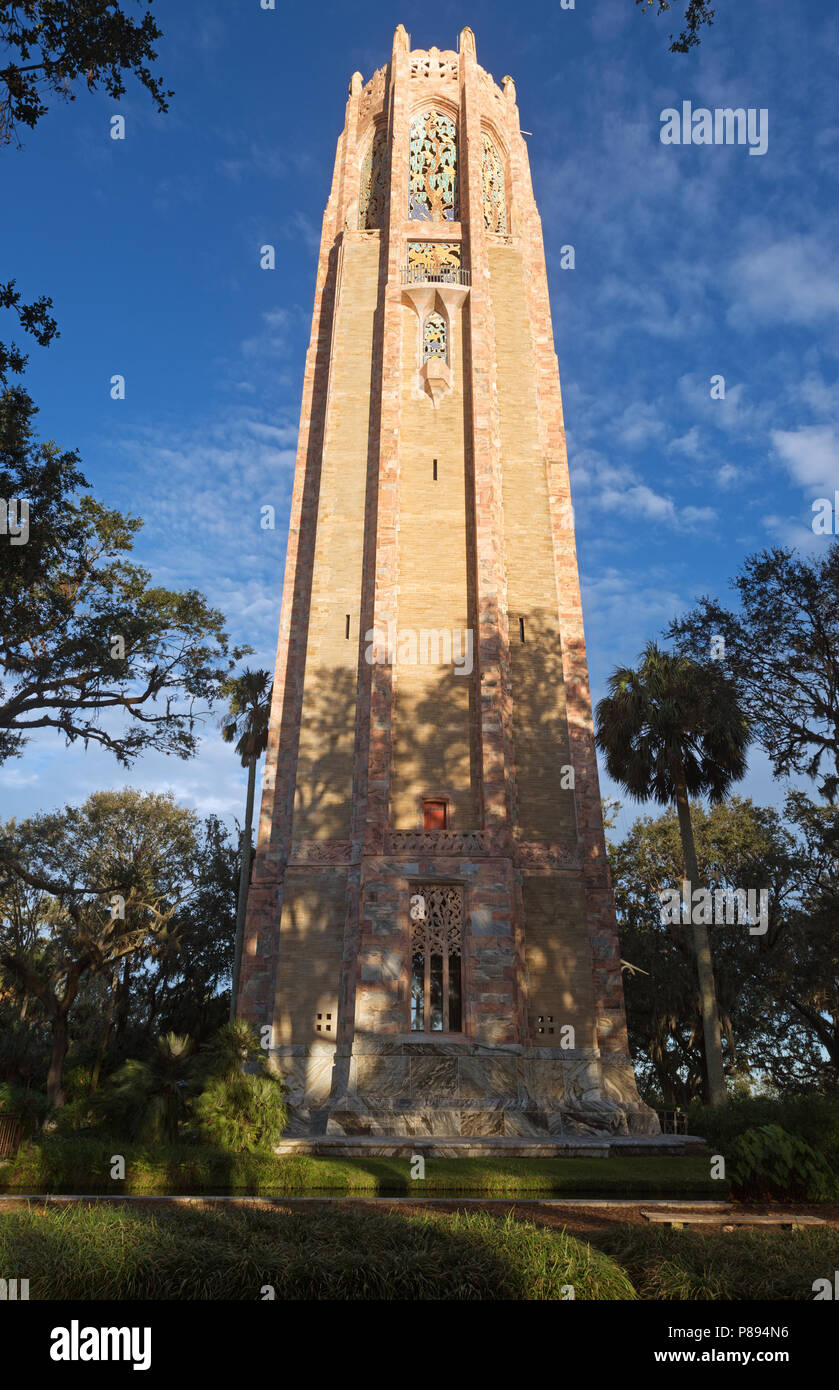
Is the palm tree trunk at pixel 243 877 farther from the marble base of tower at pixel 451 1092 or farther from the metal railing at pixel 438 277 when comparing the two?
the metal railing at pixel 438 277

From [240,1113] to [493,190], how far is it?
111 feet

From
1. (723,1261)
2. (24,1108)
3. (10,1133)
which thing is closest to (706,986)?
(24,1108)

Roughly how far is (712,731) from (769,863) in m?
10.8

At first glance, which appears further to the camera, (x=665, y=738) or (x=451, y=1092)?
(x=665, y=738)

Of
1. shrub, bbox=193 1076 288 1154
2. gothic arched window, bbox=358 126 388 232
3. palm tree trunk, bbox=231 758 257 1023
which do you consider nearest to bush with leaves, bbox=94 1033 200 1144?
shrub, bbox=193 1076 288 1154

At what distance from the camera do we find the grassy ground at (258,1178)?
1208 cm

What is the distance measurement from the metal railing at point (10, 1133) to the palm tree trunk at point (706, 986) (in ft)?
53.1

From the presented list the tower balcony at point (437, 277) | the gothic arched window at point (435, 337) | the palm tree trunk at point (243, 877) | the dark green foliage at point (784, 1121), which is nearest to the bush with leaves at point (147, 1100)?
the dark green foliage at point (784, 1121)

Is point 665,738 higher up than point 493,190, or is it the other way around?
point 493,190

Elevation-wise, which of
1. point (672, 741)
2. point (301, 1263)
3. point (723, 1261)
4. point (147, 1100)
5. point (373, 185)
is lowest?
point (723, 1261)

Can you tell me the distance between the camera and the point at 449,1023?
20859mm

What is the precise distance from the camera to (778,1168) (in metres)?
11.9

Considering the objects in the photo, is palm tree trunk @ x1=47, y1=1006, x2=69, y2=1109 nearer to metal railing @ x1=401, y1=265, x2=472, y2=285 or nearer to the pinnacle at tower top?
the pinnacle at tower top

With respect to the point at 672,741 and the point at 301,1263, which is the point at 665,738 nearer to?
the point at 672,741
